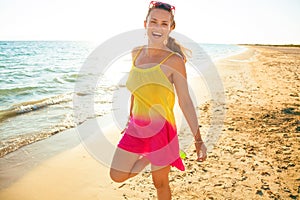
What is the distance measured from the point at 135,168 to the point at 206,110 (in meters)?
4.21

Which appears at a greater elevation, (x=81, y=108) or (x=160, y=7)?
(x=160, y=7)

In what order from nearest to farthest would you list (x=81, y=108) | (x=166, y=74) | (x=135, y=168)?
(x=166, y=74) < (x=135, y=168) < (x=81, y=108)

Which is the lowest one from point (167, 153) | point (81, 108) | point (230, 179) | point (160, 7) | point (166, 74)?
point (81, 108)

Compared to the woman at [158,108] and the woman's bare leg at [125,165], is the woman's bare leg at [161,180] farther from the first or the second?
the woman's bare leg at [125,165]

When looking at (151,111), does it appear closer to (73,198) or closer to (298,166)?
(73,198)

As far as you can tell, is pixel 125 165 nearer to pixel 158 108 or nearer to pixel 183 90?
pixel 158 108

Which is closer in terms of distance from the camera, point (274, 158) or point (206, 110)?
point (274, 158)

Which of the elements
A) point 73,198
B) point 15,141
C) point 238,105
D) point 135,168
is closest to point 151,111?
point 135,168

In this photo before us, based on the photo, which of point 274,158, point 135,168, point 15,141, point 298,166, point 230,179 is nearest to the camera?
point 135,168

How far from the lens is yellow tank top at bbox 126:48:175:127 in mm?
2119

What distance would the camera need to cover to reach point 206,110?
6.21 m

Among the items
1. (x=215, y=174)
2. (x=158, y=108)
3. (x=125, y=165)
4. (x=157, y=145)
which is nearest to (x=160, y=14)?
(x=158, y=108)

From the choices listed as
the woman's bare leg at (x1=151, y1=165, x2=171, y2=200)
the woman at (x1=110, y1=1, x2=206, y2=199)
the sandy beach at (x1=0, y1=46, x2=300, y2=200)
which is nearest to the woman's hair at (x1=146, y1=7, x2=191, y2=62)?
the woman at (x1=110, y1=1, x2=206, y2=199)

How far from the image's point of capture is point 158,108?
2.14 m
